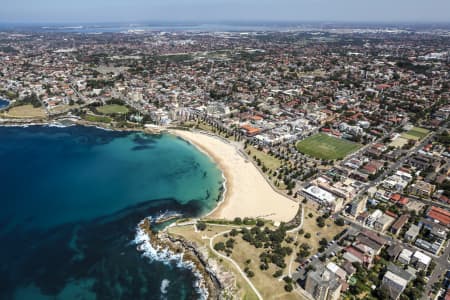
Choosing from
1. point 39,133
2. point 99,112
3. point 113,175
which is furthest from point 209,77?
point 113,175

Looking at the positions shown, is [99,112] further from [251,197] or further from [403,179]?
[403,179]

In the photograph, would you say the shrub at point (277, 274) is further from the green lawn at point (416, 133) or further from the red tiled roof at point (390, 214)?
the green lawn at point (416, 133)

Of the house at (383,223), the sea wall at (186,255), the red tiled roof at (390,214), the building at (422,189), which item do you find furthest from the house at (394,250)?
the sea wall at (186,255)

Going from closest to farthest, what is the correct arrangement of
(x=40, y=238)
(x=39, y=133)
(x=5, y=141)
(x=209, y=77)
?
(x=40, y=238) → (x=5, y=141) → (x=39, y=133) → (x=209, y=77)

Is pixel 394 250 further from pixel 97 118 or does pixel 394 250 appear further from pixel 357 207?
pixel 97 118

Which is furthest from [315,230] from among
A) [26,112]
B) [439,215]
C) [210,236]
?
[26,112]

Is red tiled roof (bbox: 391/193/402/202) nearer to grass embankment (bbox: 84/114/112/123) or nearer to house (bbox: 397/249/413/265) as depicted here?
house (bbox: 397/249/413/265)
